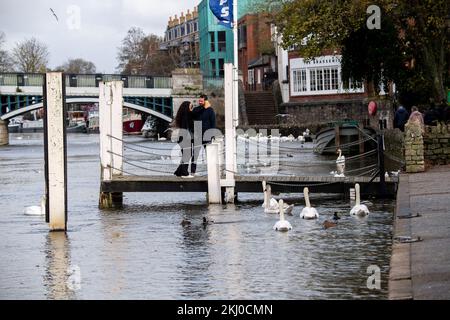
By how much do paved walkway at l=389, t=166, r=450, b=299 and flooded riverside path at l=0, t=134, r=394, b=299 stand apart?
0.36 m

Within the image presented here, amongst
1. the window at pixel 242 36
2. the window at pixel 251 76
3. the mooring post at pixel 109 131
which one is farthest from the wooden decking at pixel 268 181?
the window at pixel 242 36

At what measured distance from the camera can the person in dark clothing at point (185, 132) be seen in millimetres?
25250

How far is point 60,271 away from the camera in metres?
15.1

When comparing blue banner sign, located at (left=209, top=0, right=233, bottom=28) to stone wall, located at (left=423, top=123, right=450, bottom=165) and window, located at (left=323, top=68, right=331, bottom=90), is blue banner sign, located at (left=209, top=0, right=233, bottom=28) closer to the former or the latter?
window, located at (left=323, top=68, right=331, bottom=90)

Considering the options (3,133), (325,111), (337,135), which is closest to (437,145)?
(337,135)

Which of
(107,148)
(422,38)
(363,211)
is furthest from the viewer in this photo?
(422,38)

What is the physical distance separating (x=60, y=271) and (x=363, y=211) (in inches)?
308

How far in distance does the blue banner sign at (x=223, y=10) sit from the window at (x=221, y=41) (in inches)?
2873

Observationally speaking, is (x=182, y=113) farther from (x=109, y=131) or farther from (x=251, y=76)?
(x=251, y=76)

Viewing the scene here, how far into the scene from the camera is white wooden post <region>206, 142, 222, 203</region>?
23.6m

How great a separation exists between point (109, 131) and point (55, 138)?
555 cm

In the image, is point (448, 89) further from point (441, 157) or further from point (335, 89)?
point (335, 89)
